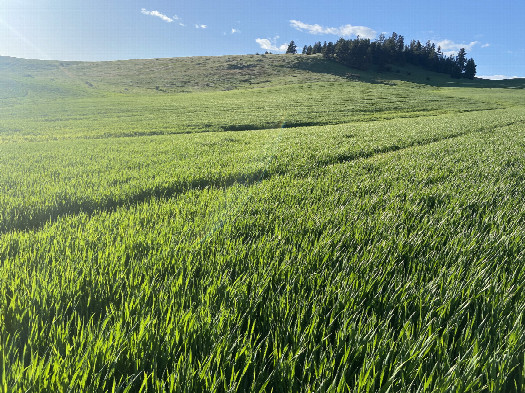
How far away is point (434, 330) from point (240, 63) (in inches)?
3781

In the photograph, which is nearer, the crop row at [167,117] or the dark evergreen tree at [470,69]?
the crop row at [167,117]

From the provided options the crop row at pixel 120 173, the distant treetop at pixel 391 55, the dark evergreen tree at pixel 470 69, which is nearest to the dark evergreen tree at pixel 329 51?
the distant treetop at pixel 391 55

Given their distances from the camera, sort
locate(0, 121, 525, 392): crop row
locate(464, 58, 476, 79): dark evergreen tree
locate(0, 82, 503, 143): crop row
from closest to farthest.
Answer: locate(0, 121, 525, 392): crop row → locate(0, 82, 503, 143): crop row → locate(464, 58, 476, 79): dark evergreen tree

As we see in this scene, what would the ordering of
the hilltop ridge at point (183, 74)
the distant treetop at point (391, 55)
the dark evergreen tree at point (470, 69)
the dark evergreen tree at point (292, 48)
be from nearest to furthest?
1. the hilltop ridge at point (183, 74)
2. the distant treetop at point (391, 55)
3. the dark evergreen tree at point (470, 69)
4. the dark evergreen tree at point (292, 48)

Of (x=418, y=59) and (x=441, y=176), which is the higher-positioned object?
(x=418, y=59)

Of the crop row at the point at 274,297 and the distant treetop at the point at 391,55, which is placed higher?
the distant treetop at the point at 391,55

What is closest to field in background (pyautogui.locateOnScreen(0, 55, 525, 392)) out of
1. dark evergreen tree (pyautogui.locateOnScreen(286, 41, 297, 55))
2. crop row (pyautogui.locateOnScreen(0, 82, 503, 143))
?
crop row (pyautogui.locateOnScreen(0, 82, 503, 143))

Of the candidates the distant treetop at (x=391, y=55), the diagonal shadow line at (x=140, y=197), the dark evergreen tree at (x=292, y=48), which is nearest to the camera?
the diagonal shadow line at (x=140, y=197)

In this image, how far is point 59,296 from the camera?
78.0 inches

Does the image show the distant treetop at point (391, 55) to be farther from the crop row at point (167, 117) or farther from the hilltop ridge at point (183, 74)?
the crop row at point (167, 117)

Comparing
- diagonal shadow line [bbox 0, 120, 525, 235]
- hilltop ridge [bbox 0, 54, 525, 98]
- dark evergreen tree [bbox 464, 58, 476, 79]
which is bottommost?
diagonal shadow line [bbox 0, 120, 525, 235]

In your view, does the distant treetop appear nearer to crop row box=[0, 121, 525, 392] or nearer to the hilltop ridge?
the hilltop ridge

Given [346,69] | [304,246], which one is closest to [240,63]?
[346,69]

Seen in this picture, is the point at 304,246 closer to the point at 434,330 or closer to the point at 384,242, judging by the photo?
the point at 384,242
